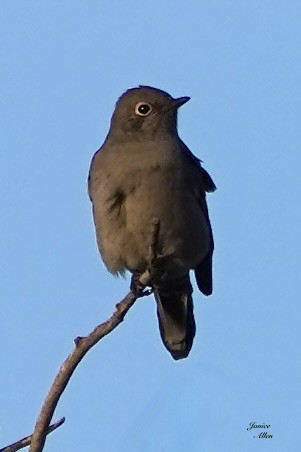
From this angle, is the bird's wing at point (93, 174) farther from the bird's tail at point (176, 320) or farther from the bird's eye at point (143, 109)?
the bird's tail at point (176, 320)

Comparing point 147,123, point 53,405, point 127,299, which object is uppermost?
point 147,123

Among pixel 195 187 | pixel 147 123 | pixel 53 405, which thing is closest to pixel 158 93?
pixel 147 123

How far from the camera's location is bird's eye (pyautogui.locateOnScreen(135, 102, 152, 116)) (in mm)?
9656

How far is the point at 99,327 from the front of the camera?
5699 millimetres

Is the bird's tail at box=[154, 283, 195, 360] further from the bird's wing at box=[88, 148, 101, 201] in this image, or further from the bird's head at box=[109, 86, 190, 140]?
the bird's head at box=[109, 86, 190, 140]

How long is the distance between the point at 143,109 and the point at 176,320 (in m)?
2.18

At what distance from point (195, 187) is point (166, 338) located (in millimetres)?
1603

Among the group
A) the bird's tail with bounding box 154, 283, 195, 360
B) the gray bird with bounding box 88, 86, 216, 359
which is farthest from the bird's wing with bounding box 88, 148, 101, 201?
the bird's tail with bounding box 154, 283, 195, 360

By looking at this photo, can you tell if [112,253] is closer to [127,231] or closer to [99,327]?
[127,231]

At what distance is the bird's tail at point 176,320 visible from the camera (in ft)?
32.1

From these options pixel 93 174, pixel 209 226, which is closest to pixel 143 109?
pixel 93 174

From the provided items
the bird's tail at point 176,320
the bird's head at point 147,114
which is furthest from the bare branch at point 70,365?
the bird's tail at point 176,320

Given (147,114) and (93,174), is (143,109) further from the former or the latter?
(93,174)

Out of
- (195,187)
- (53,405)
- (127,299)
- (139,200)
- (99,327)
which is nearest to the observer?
(53,405)
